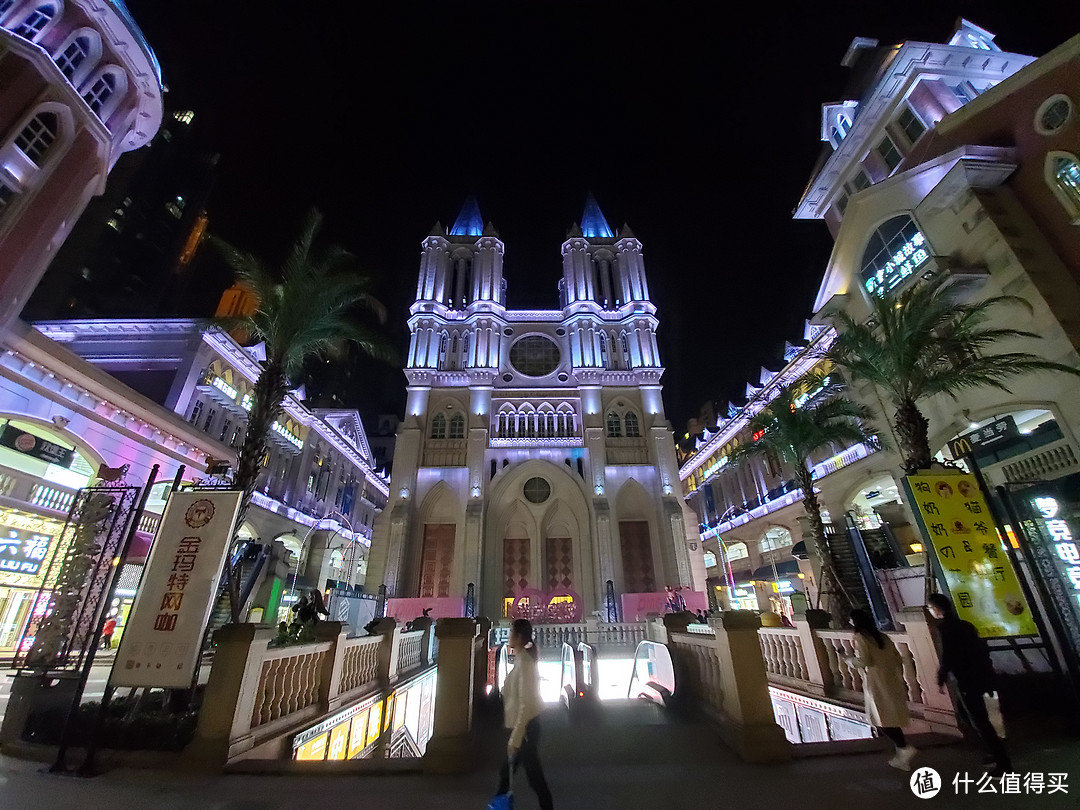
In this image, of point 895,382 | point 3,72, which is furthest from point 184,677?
point 3,72

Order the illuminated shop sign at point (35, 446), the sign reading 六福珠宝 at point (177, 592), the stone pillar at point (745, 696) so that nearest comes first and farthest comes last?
the stone pillar at point (745, 696) < the sign reading 六福珠宝 at point (177, 592) < the illuminated shop sign at point (35, 446)

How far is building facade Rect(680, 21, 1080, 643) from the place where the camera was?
11.6m

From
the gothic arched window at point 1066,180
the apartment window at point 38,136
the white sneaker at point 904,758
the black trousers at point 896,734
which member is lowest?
the white sneaker at point 904,758

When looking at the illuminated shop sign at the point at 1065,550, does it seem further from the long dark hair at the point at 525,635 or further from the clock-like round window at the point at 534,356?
the clock-like round window at the point at 534,356

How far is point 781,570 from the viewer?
24.9m

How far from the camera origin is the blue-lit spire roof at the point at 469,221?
38416 millimetres

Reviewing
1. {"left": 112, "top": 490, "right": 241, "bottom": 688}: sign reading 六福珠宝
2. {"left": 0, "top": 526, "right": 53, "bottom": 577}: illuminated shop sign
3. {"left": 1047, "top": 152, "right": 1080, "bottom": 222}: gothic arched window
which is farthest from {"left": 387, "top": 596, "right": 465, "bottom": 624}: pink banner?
{"left": 1047, "top": 152, "right": 1080, "bottom": 222}: gothic arched window

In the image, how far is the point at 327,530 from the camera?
30453 mm

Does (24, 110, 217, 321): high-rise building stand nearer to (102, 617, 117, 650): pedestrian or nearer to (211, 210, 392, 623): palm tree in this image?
(102, 617, 117, 650): pedestrian

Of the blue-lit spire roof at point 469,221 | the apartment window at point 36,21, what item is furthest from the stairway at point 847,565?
the blue-lit spire roof at point 469,221

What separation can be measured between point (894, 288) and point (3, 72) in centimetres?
3029

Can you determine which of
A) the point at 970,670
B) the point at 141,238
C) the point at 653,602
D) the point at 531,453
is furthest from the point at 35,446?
the point at 141,238

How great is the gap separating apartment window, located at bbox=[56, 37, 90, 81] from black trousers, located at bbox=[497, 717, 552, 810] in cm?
2515

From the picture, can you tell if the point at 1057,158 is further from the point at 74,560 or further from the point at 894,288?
the point at 74,560
